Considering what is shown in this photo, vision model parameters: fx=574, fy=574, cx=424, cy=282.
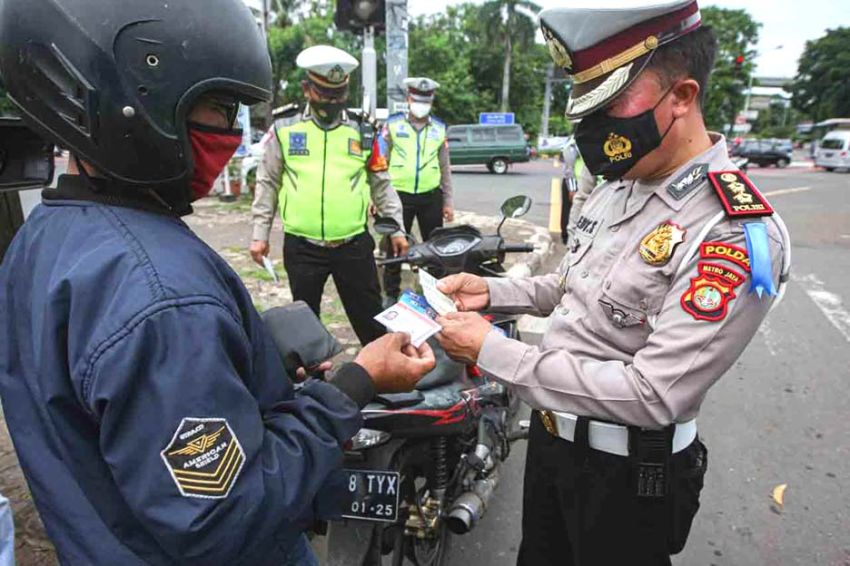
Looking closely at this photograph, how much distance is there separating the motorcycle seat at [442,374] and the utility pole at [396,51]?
14.4 feet

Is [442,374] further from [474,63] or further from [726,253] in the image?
[474,63]

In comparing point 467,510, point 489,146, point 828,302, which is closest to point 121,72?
point 467,510

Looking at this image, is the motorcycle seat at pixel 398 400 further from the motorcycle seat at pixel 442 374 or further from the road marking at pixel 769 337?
the road marking at pixel 769 337

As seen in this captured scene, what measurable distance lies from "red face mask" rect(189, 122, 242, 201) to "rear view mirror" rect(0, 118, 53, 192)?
94cm

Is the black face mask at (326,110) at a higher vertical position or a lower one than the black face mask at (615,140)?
higher

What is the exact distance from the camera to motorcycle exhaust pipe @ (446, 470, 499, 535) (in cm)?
205

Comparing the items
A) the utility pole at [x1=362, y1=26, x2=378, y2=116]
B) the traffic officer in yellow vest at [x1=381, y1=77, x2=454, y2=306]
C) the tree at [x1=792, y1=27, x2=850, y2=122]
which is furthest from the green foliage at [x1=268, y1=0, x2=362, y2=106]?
the tree at [x1=792, y1=27, x2=850, y2=122]

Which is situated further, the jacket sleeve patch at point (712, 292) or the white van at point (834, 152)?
the white van at point (834, 152)

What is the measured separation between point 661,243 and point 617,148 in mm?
265

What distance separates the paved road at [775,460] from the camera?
247 centimetres

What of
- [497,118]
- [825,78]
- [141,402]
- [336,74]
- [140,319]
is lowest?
[141,402]

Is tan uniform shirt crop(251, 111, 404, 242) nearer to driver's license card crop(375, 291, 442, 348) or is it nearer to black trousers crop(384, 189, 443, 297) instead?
black trousers crop(384, 189, 443, 297)

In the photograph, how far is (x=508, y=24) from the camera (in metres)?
37.7

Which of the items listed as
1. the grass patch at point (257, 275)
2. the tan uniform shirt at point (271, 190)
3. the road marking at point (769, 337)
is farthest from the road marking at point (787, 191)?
the tan uniform shirt at point (271, 190)
